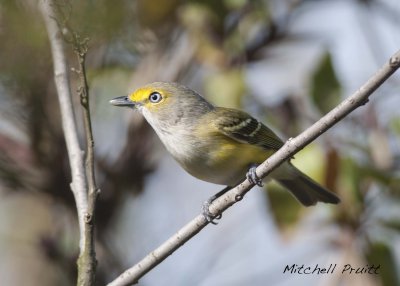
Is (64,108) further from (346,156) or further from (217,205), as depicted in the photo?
(346,156)

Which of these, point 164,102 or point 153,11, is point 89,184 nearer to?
point 164,102

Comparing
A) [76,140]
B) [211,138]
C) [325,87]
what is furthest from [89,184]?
[325,87]

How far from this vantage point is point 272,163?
269 centimetres

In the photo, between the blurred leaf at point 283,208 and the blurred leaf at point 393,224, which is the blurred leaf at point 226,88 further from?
the blurred leaf at point 393,224

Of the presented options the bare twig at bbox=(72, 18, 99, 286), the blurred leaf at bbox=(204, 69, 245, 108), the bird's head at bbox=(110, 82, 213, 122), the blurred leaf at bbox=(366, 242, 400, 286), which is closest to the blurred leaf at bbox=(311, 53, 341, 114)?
the blurred leaf at bbox=(204, 69, 245, 108)

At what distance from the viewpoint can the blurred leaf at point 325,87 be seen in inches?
161

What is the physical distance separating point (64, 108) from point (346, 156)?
5.35ft

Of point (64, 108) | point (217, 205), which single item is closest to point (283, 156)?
point (217, 205)

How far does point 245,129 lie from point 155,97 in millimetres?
593

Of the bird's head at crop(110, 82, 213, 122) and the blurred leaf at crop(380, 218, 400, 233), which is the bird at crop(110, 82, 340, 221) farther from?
the blurred leaf at crop(380, 218, 400, 233)

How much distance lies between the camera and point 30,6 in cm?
298

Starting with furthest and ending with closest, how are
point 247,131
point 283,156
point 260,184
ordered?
point 247,131 < point 260,184 < point 283,156

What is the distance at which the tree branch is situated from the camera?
2344 mm

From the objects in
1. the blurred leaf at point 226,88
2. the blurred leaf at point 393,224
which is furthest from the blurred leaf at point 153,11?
the blurred leaf at point 393,224
